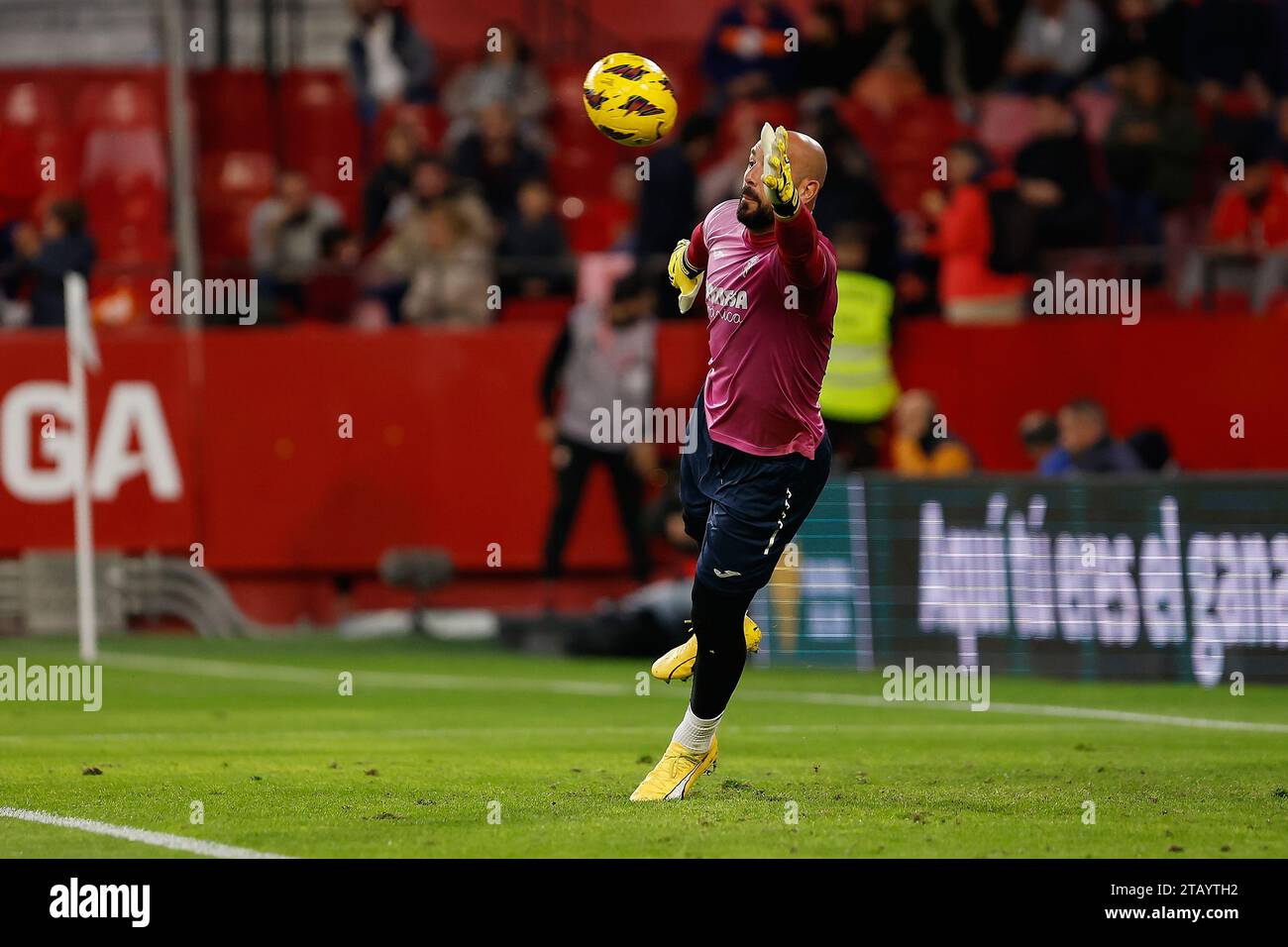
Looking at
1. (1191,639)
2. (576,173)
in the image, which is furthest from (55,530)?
(1191,639)

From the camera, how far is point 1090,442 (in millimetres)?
16125

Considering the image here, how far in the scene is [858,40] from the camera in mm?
21406

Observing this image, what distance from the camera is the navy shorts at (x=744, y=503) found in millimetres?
8805

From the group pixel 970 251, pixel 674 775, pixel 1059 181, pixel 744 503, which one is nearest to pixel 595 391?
pixel 970 251

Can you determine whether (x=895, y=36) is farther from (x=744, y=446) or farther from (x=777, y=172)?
(x=777, y=172)

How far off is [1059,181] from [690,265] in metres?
9.62

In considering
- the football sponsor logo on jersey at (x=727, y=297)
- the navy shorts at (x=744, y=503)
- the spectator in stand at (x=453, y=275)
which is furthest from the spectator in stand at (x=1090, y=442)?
the football sponsor logo on jersey at (x=727, y=297)

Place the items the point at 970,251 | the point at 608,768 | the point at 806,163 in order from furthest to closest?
the point at 970,251 < the point at 608,768 < the point at 806,163

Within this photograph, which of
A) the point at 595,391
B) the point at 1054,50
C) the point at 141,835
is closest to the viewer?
the point at 141,835

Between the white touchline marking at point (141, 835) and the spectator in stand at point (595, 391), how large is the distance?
31.1ft

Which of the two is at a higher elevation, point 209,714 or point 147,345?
point 147,345
